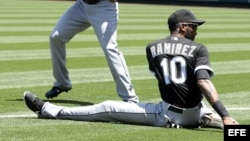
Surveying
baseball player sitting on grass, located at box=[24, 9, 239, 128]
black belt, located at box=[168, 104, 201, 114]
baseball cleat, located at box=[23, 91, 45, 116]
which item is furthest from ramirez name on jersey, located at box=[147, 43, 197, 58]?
baseball cleat, located at box=[23, 91, 45, 116]

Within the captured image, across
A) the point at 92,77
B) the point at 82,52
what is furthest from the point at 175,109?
the point at 82,52

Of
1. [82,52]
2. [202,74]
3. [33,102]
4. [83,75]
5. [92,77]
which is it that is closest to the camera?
[202,74]

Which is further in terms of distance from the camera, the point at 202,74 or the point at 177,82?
the point at 177,82

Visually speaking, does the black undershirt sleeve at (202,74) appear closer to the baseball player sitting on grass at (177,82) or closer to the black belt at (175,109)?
the baseball player sitting on grass at (177,82)

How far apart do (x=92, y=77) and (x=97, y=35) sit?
7.75ft

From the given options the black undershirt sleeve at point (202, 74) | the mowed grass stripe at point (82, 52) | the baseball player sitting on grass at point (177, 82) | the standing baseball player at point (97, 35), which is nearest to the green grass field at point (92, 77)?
the mowed grass stripe at point (82, 52)

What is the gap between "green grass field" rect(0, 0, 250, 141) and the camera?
6246 mm

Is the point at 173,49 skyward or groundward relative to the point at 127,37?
skyward

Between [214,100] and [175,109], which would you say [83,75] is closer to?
[175,109]

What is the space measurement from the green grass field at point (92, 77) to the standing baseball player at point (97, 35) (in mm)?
348

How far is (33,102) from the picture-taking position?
697cm

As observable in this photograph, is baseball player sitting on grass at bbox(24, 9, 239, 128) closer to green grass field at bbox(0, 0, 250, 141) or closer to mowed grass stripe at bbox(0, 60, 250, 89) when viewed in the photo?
green grass field at bbox(0, 0, 250, 141)

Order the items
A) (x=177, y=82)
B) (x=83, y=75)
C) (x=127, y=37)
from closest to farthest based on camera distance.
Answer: (x=177, y=82) < (x=83, y=75) < (x=127, y=37)

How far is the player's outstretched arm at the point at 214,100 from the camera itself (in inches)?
238
